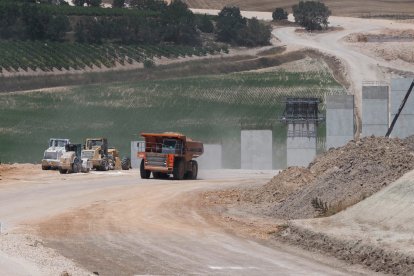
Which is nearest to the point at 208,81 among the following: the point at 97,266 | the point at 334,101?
the point at 334,101

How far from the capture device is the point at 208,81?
380 feet

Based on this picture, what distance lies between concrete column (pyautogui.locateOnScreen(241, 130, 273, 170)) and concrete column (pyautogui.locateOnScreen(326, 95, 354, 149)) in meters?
16.1

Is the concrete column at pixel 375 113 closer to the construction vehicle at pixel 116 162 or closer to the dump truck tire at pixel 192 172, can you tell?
the dump truck tire at pixel 192 172

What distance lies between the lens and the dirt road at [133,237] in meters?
20.6

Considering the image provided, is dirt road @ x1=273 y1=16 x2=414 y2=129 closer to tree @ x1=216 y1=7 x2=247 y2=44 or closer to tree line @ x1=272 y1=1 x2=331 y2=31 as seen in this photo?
tree line @ x1=272 y1=1 x2=331 y2=31

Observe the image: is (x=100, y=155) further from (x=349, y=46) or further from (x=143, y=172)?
(x=349, y=46)

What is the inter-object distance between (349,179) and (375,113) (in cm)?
2694

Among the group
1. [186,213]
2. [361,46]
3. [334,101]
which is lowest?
[186,213]

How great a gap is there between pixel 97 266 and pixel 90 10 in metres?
129

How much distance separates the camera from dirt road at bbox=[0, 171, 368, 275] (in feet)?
67.6

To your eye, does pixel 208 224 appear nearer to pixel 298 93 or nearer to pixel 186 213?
pixel 186 213

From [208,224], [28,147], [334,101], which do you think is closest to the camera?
[208,224]


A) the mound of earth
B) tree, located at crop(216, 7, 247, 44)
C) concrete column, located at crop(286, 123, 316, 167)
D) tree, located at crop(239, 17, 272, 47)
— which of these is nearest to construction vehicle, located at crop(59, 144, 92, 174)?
concrete column, located at crop(286, 123, 316, 167)

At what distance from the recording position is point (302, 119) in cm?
6950
